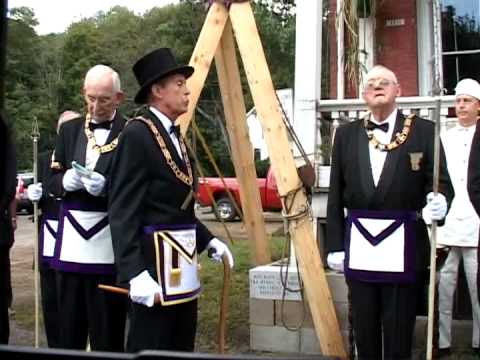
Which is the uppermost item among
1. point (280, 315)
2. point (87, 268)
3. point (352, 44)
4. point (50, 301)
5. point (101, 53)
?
point (101, 53)

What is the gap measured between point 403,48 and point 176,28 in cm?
2829

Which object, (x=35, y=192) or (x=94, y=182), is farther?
(x=35, y=192)

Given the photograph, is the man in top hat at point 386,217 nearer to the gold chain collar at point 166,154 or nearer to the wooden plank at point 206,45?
the gold chain collar at point 166,154

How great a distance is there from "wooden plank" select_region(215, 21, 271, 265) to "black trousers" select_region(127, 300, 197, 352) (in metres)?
3.08

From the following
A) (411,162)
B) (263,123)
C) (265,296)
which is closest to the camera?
(411,162)

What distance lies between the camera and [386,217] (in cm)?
400

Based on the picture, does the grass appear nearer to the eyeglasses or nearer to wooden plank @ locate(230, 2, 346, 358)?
wooden plank @ locate(230, 2, 346, 358)

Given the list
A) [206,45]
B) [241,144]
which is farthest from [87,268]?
[241,144]

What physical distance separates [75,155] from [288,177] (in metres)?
1.68

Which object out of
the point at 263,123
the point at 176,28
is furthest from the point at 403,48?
the point at 176,28

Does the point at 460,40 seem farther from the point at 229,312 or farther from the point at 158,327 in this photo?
the point at 158,327

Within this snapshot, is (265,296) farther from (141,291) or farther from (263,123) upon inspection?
(141,291)

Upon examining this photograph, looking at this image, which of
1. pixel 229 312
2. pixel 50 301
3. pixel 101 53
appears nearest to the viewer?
pixel 50 301

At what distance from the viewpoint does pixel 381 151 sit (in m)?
4.03
